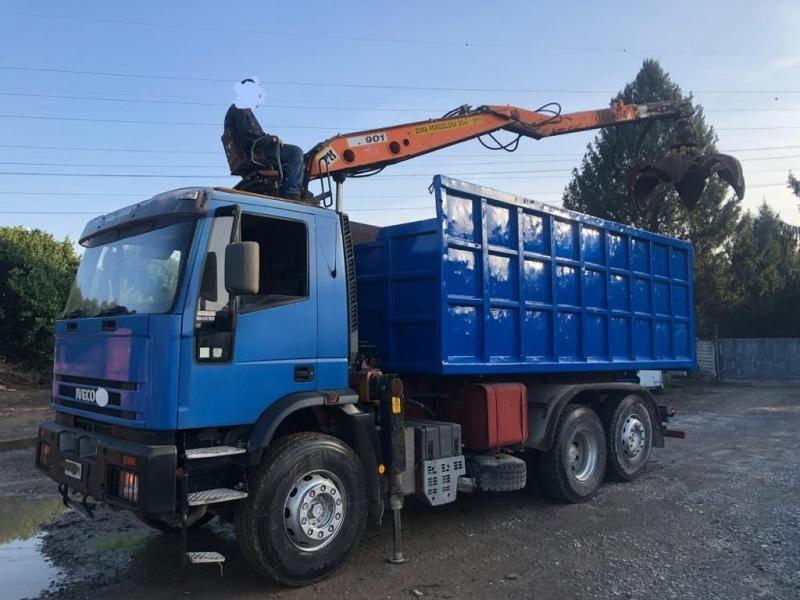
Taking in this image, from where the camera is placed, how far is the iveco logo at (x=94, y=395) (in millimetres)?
4469

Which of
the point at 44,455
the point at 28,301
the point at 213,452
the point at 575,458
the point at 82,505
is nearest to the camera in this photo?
the point at 213,452

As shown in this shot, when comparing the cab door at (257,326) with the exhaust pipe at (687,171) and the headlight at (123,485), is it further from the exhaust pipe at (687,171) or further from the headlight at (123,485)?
the exhaust pipe at (687,171)

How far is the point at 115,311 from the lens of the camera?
457cm

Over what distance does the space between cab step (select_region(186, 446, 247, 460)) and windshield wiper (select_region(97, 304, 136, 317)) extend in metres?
1.06

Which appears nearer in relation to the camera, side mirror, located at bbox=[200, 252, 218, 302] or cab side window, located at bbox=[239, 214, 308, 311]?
side mirror, located at bbox=[200, 252, 218, 302]

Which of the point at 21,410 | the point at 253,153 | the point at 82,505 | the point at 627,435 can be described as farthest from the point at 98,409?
the point at 21,410

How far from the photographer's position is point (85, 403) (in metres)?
4.70

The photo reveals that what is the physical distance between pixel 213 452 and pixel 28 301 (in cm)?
1473

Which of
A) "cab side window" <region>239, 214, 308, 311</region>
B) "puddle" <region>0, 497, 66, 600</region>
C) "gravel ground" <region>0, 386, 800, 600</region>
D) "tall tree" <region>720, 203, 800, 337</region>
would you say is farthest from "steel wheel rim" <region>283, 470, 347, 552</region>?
"tall tree" <region>720, 203, 800, 337</region>

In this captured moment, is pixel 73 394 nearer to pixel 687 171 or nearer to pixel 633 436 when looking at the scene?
pixel 633 436

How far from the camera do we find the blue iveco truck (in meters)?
4.25

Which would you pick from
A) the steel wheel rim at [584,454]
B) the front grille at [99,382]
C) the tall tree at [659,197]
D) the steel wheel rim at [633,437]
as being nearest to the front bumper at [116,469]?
the front grille at [99,382]

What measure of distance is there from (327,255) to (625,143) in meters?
21.5

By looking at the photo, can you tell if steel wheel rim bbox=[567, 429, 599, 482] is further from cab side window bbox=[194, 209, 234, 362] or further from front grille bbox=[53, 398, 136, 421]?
front grille bbox=[53, 398, 136, 421]
